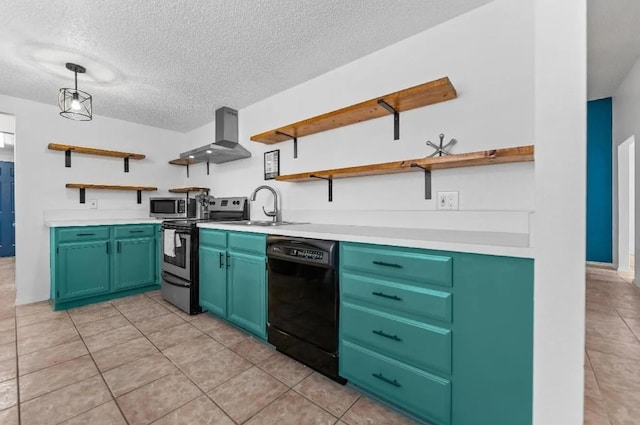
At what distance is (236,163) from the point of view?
11.4 ft

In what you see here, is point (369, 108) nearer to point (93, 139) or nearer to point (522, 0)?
point (522, 0)

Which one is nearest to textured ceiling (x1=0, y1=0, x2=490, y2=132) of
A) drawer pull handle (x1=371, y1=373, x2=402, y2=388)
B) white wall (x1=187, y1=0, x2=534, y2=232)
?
white wall (x1=187, y1=0, x2=534, y2=232)

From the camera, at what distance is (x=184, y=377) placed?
1758mm

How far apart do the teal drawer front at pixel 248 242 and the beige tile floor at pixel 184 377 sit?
720mm

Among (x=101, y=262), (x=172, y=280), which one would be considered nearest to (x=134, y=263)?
(x=101, y=262)

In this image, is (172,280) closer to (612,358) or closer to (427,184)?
(427,184)

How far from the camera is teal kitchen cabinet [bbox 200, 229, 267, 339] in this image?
215cm

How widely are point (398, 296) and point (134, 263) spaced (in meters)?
3.21

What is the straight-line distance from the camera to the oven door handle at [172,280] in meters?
2.79

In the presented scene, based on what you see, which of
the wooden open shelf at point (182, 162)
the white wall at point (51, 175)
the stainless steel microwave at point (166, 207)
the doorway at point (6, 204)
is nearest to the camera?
the white wall at point (51, 175)

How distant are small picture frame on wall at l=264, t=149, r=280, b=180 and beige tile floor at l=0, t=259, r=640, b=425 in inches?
59.3

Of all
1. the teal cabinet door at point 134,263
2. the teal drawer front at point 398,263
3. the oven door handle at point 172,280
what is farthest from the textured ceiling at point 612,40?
the teal cabinet door at point 134,263

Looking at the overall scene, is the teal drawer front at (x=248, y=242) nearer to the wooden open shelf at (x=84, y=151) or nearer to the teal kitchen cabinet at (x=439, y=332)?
the teal kitchen cabinet at (x=439, y=332)

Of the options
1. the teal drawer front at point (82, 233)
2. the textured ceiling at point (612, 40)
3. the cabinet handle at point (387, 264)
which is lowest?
the cabinet handle at point (387, 264)
